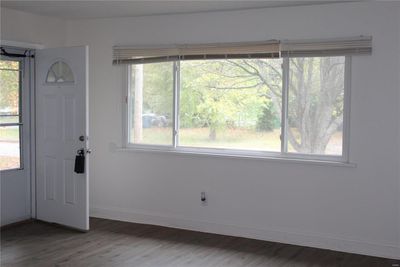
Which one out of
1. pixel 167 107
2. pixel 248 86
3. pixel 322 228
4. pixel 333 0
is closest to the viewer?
pixel 333 0

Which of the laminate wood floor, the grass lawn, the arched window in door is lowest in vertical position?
the laminate wood floor

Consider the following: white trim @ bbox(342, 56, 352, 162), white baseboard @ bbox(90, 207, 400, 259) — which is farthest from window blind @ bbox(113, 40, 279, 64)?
white baseboard @ bbox(90, 207, 400, 259)

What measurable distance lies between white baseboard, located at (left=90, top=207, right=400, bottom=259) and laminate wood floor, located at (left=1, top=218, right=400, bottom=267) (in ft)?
0.28

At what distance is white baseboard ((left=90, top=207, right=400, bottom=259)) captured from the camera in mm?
4582

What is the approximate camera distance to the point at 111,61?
5.79 m

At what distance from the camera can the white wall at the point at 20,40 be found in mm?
5230

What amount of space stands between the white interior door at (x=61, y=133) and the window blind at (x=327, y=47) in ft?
6.76

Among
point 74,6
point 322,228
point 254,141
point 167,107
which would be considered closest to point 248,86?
point 254,141

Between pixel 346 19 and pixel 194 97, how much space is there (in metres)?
1.74

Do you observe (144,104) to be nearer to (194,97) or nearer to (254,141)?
(194,97)

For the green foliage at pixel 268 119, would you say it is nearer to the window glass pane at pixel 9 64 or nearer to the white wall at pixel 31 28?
the white wall at pixel 31 28

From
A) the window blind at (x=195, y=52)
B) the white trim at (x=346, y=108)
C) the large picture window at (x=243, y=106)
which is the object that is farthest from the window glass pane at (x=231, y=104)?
the white trim at (x=346, y=108)

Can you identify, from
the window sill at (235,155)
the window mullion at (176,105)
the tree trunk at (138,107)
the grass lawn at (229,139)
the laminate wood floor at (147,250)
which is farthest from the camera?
the tree trunk at (138,107)

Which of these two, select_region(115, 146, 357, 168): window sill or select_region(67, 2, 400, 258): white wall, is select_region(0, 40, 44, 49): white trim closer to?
select_region(67, 2, 400, 258): white wall
